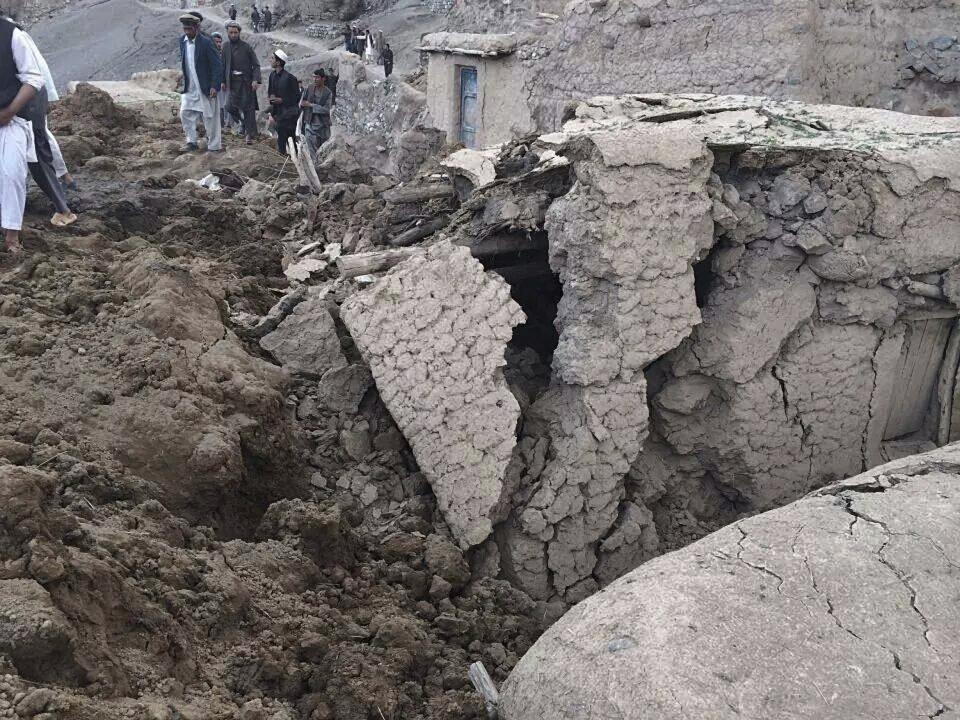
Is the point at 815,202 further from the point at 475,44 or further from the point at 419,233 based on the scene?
the point at 475,44

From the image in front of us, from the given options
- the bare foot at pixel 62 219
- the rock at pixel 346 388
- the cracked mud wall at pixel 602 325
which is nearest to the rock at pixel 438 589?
the cracked mud wall at pixel 602 325

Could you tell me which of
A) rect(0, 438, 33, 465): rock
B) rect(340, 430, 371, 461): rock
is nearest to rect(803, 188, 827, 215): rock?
rect(340, 430, 371, 461): rock

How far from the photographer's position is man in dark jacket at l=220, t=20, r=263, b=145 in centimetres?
1027

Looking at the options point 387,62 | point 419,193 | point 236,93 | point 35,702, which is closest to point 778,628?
point 35,702

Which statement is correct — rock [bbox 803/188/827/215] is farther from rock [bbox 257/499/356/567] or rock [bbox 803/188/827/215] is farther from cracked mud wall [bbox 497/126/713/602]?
rock [bbox 257/499/356/567]

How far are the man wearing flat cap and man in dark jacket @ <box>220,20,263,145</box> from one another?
0.20m

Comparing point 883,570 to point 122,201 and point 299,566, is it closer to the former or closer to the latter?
point 299,566

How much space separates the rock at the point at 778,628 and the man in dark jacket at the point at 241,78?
28.8 feet

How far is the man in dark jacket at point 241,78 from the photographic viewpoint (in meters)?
10.3

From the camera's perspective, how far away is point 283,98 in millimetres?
10141

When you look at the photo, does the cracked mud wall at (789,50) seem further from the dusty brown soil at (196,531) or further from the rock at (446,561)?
the rock at (446,561)

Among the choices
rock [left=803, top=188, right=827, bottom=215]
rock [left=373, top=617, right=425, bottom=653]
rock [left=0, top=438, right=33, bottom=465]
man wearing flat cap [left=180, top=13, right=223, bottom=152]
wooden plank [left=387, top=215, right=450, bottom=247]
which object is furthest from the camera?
man wearing flat cap [left=180, top=13, right=223, bottom=152]

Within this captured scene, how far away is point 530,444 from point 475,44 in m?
7.53

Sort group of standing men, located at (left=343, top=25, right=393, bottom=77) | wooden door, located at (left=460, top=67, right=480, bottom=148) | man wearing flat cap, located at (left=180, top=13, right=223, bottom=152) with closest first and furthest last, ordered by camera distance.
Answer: man wearing flat cap, located at (left=180, top=13, right=223, bottom=152)
wooden door, located at (left=460, top=67, right=480, bottom=148)
group of standing men, located at (left=343, top=25, right=393, bottom=77)
